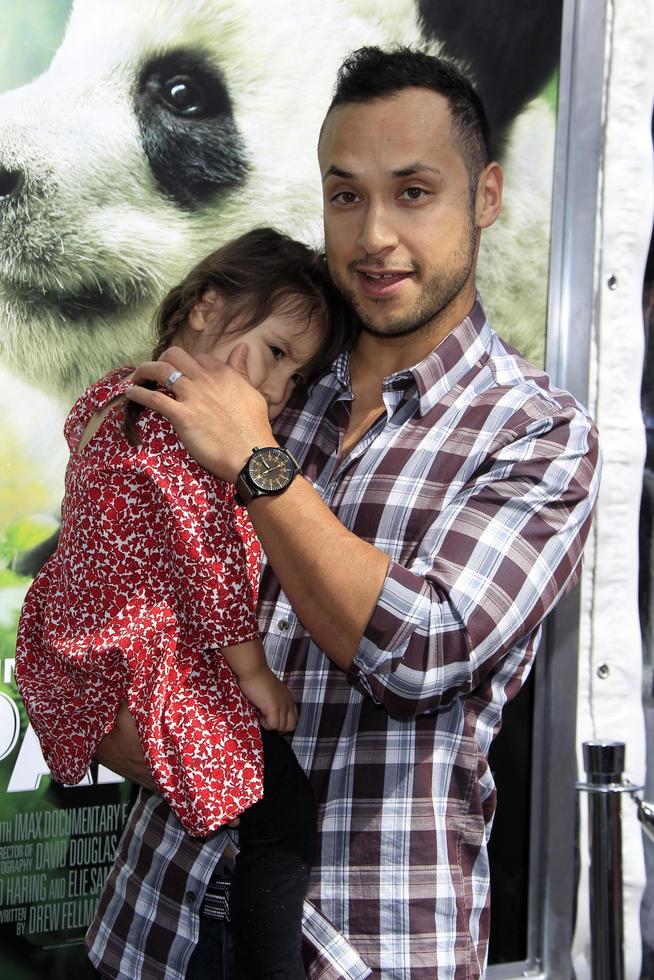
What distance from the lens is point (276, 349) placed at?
176cm

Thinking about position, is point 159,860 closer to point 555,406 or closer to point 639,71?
point 555,406

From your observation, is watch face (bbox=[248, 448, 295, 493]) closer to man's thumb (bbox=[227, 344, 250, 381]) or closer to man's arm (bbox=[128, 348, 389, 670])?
man's arm (bbox=[128, 348, 389, 670])

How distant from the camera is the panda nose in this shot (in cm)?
215

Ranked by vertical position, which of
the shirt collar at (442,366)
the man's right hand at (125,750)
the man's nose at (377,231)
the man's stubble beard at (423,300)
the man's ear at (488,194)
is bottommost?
the man's right hand at (125,750)

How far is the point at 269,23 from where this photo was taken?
2.36m

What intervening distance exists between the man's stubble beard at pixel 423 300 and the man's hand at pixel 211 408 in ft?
1.11

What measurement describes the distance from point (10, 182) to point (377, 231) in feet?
2.72

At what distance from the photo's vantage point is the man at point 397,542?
147 cm

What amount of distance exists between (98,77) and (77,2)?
0.15m

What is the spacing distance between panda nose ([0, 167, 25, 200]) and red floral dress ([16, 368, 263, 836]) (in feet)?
2.75

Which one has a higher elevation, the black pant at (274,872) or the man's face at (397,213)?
the man's face at (397,213)

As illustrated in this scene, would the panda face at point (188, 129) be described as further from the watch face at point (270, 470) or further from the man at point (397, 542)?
the watch face at point (270, 470)

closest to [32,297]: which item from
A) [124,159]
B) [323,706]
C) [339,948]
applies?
[124,159]

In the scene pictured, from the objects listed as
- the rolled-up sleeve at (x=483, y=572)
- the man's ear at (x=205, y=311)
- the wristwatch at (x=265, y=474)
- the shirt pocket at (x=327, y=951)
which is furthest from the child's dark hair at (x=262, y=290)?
the shirt pocket at (x=327, y=951)
